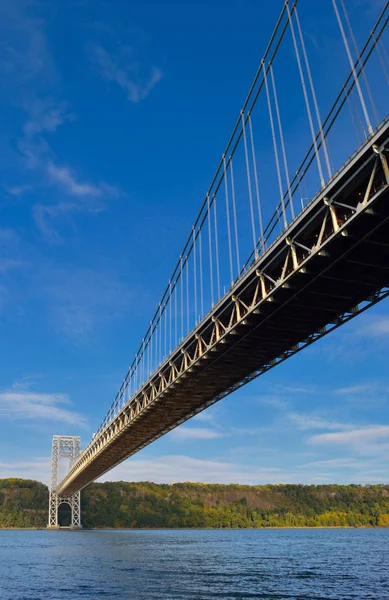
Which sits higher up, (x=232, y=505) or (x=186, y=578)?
(x=232, y=505)

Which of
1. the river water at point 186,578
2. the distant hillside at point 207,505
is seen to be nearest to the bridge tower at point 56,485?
the distant hillside at point 207,505

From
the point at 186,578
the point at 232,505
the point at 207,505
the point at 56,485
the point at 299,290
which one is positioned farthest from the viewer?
the point at 232,505

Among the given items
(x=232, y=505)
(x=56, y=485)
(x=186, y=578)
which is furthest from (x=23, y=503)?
(x=186, y=578)

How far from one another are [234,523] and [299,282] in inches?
5469

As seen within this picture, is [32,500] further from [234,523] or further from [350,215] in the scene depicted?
[350,215]

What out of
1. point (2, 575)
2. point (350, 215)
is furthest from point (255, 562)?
point (350, 215)

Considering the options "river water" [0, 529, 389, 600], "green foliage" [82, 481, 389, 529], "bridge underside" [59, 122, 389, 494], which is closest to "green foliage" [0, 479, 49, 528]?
"green foliage" [82, 481, 389, 529]

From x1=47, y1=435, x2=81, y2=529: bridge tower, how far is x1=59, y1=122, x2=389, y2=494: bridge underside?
83246mm

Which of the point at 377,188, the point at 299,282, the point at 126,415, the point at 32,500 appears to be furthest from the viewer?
the point at 32,500

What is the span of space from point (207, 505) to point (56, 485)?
51730 millimetres

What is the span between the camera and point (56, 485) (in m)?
114

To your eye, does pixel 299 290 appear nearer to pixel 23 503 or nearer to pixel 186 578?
pixel 186 578

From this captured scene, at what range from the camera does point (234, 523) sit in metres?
145

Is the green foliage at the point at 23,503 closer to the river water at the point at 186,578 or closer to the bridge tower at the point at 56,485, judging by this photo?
the bridge tower at the point at 56,485
